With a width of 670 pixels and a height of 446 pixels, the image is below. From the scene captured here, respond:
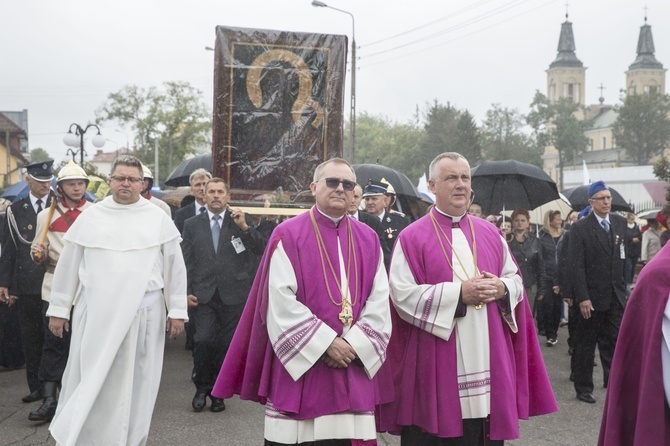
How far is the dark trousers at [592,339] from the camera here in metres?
8.09

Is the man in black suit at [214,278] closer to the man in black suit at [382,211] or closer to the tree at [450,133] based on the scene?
the man in black suit at [382,211]

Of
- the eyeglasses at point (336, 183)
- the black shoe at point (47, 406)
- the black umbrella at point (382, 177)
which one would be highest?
the black umbrella at point (382, 177)

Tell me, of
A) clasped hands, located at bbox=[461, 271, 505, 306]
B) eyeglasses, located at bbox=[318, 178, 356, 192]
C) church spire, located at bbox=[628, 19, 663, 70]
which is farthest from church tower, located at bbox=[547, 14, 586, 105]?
eyeglasses, located at bbox=[318, 178, 356, 192]

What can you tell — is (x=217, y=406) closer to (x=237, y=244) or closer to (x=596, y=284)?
(x=237, y=244)

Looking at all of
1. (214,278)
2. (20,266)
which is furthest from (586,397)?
(20,266)

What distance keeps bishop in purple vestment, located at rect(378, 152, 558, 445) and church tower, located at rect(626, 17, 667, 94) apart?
14231 centimetres

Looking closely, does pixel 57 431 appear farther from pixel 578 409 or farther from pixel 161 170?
pixel 161 170

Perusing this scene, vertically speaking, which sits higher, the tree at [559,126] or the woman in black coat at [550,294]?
the tree at [559,126]

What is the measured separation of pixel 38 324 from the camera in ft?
25.5

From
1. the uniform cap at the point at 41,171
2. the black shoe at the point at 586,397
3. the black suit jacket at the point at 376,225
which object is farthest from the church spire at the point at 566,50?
the uniform cap at the point at 41,171

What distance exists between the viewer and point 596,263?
8.27 m

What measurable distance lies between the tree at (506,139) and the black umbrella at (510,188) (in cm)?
6278

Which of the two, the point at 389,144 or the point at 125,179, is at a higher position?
the point at 389,144

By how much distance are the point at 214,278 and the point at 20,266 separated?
178cm
